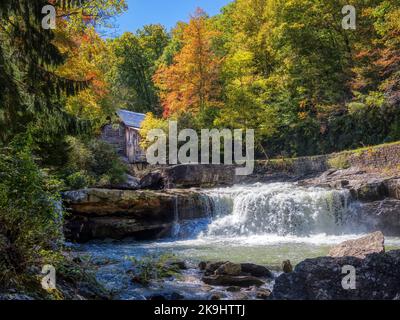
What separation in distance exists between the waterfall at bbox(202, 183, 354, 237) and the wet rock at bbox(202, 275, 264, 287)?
7.79 meters

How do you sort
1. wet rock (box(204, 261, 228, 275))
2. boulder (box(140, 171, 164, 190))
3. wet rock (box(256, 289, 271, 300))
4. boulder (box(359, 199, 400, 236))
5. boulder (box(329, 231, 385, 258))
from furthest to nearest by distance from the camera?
boulder (box(140, 171, 164, 190)) < boulder (box(359, 199, 400, 236)) < wet rock (box(204, 261, 228, 275)) < boulder (box(329, 231, 385, 258)) < wet rock (box(256, 289, 271, 300))

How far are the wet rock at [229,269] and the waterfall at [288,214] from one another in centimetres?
732

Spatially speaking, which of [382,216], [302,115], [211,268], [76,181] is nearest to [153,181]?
[76,181]

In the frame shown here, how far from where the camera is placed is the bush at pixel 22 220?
183 inches

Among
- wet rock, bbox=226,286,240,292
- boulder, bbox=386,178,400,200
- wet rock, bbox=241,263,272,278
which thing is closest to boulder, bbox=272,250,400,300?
wet rock, bbox=226,286,240,292

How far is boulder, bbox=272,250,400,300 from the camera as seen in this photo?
4.57 metres

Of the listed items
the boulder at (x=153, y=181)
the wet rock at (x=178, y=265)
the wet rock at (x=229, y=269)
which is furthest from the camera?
the boulder at (x=153, y=181)

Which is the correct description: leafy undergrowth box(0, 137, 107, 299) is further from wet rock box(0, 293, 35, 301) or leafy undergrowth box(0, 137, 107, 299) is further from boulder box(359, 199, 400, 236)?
boulder box(359, 199, 400, 236)

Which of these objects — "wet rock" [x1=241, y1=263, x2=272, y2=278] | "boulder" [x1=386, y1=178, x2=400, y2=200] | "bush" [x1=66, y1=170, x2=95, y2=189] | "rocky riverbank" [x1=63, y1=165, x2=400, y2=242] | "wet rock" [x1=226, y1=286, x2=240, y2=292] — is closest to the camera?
"wet rock" [x1=226, y1=286, x2=240, y2=292]

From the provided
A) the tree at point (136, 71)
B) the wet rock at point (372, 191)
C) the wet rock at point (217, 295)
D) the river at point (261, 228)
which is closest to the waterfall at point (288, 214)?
the river at point (261, 228)

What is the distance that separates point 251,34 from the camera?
29484 millimetres

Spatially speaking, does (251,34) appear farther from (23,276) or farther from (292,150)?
(23,276)

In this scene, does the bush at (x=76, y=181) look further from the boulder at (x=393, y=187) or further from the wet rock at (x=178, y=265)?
the boulder at (x=393, y=187)

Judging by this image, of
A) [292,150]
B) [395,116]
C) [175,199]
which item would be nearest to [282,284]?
[175,199]
